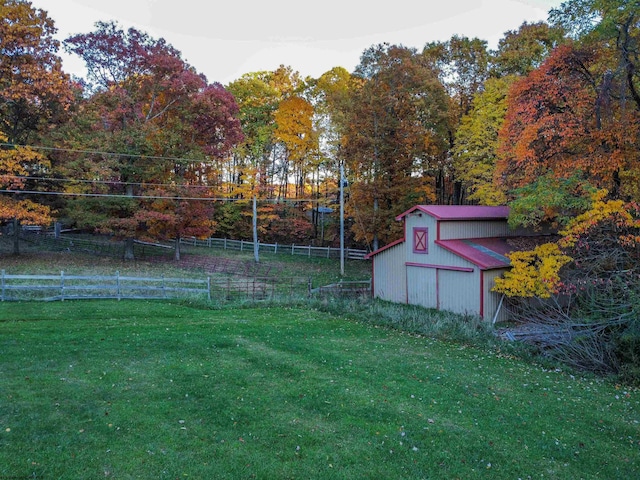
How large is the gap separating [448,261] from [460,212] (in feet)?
10.0

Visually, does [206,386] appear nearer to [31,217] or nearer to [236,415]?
[236,415]

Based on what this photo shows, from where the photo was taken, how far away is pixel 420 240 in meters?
19.0

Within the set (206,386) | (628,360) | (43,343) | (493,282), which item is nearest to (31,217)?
(43,343)

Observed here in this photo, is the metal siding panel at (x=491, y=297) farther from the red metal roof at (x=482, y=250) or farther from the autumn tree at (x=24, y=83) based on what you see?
the autumn tree at (x=24, y=83)

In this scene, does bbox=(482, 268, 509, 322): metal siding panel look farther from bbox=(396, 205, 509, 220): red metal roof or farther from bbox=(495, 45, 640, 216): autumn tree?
bbox=(495, 45, 640, 216): autumn tree

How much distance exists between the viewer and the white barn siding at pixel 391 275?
19.8 metres

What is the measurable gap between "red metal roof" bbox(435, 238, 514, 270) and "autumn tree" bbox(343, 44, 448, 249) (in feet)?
24.3

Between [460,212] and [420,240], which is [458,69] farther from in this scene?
Answer: [420,240]

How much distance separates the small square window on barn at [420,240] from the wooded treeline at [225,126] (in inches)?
148

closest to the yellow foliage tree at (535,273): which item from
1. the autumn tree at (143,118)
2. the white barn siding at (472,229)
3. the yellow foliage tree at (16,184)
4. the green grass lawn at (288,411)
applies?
the white barn siding at (472,229)

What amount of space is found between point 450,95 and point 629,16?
66.0 ft

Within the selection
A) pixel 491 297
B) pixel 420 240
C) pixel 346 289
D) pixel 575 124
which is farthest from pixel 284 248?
pixel 575 124

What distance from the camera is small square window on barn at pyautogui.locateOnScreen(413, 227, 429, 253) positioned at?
18.7 metres

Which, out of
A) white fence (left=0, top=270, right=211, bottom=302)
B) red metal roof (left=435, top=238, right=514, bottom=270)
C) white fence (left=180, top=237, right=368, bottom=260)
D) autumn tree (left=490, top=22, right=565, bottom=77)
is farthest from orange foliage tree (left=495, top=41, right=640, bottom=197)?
white fence (left=180, top=237, right=368, bottom=260)
